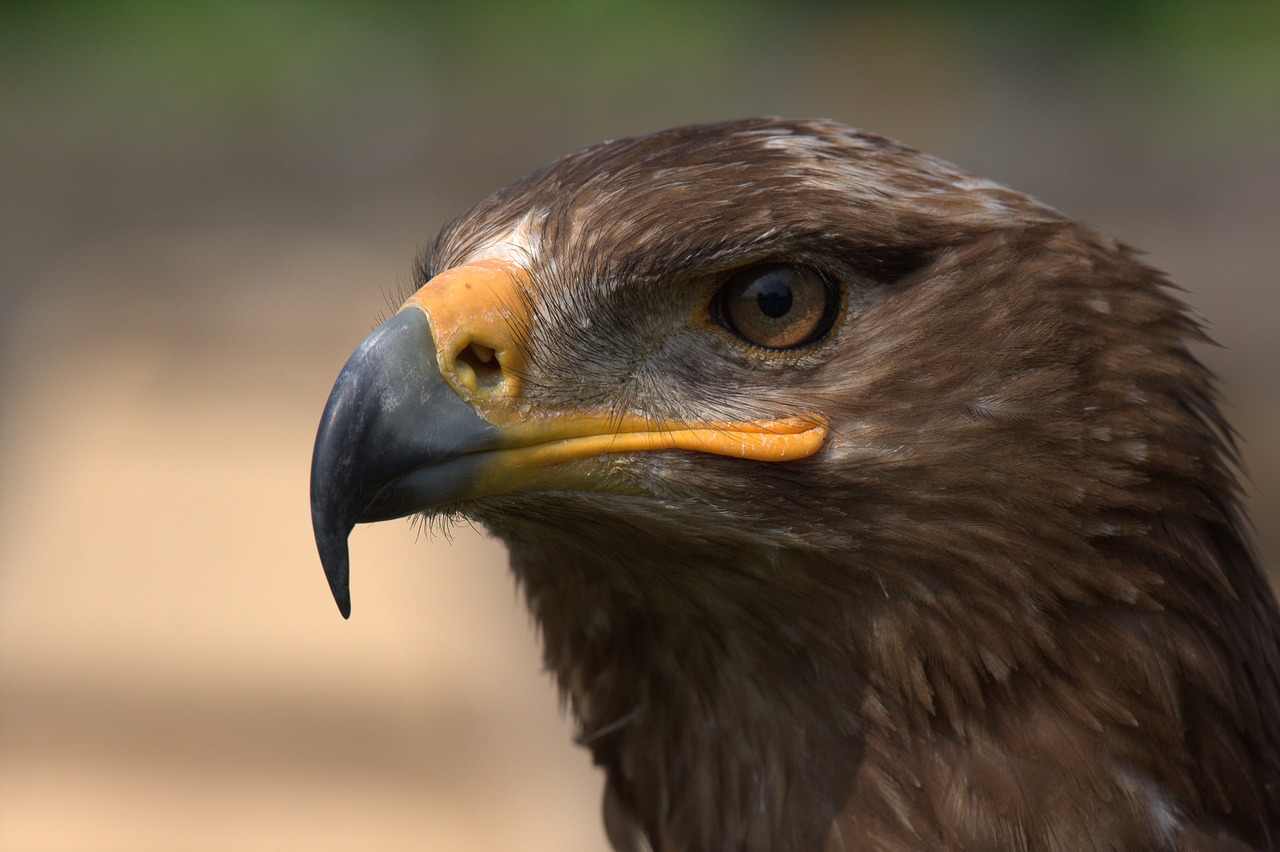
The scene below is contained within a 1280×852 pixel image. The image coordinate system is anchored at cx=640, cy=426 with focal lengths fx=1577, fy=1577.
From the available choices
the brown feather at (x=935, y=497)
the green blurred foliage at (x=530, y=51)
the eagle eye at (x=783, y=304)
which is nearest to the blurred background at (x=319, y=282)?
the green blurred foliage at (x=530, y=51)

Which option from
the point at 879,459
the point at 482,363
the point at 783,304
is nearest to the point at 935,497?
the point at 879,459

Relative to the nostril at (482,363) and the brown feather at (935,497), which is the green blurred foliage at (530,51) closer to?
the brown feather at (935,497)

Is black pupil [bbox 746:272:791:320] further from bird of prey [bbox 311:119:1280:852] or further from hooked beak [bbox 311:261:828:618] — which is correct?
hooked beak [bbox 311:261:828:618]

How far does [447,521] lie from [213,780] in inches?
166

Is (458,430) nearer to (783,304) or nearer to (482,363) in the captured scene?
(482,363)

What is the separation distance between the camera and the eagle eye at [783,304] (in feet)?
7.66

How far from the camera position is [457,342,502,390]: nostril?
230cm

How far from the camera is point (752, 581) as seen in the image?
8.04ft

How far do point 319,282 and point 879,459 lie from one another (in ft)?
22.0

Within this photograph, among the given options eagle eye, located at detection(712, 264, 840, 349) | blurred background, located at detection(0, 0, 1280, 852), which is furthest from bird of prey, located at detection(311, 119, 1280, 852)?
blurred background, located at detection(0, 0, 1280, 852)

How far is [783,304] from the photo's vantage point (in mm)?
2328

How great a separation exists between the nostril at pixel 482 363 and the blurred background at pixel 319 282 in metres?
2.42

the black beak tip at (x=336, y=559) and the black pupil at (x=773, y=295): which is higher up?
the black pupil at (x=773, y=295)

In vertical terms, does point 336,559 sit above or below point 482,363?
below
